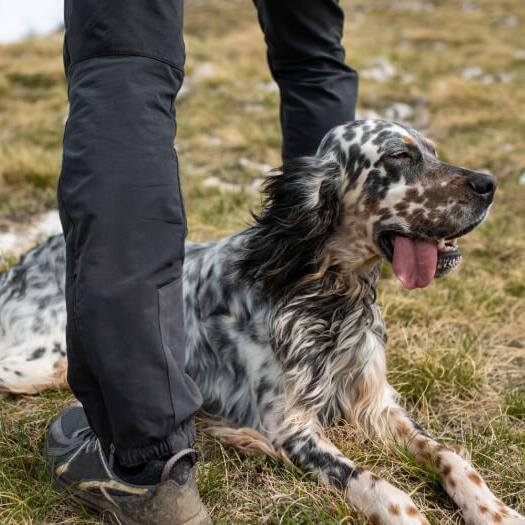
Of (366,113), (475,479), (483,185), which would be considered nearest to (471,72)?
(366,113)

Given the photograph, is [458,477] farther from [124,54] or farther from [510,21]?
[510,21]

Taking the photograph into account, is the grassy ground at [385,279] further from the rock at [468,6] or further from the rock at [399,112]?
the rock at [468,6]

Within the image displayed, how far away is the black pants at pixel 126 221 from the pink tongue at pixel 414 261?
0.91m

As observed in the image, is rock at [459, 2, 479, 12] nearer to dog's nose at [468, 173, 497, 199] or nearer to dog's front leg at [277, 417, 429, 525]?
dog's nose at [468, 173, 497, 199]

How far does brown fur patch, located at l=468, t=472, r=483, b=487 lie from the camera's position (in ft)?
6.15

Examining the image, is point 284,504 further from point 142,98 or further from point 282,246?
point 142,98

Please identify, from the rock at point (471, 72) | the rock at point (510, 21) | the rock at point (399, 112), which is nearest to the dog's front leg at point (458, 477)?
the rock at point (399, 112)

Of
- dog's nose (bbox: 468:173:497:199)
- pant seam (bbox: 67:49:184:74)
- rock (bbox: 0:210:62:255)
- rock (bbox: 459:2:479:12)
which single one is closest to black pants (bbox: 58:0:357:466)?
pant seam (bbox: 67:49:184:74)

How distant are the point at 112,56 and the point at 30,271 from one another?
1832 millimetres

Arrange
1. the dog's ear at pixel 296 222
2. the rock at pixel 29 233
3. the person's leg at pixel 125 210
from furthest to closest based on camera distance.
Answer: the rock at pixel 29 233
the dog's ear at pixel 296 222
the person's leg at pixel 125 210

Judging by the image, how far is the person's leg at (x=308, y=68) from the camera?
2.82 meters

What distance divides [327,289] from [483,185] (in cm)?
69

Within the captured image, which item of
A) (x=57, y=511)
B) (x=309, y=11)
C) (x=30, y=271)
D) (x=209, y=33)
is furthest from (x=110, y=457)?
(x=209, y=33)

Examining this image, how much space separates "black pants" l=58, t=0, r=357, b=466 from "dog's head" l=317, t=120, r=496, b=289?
88 centimetres
